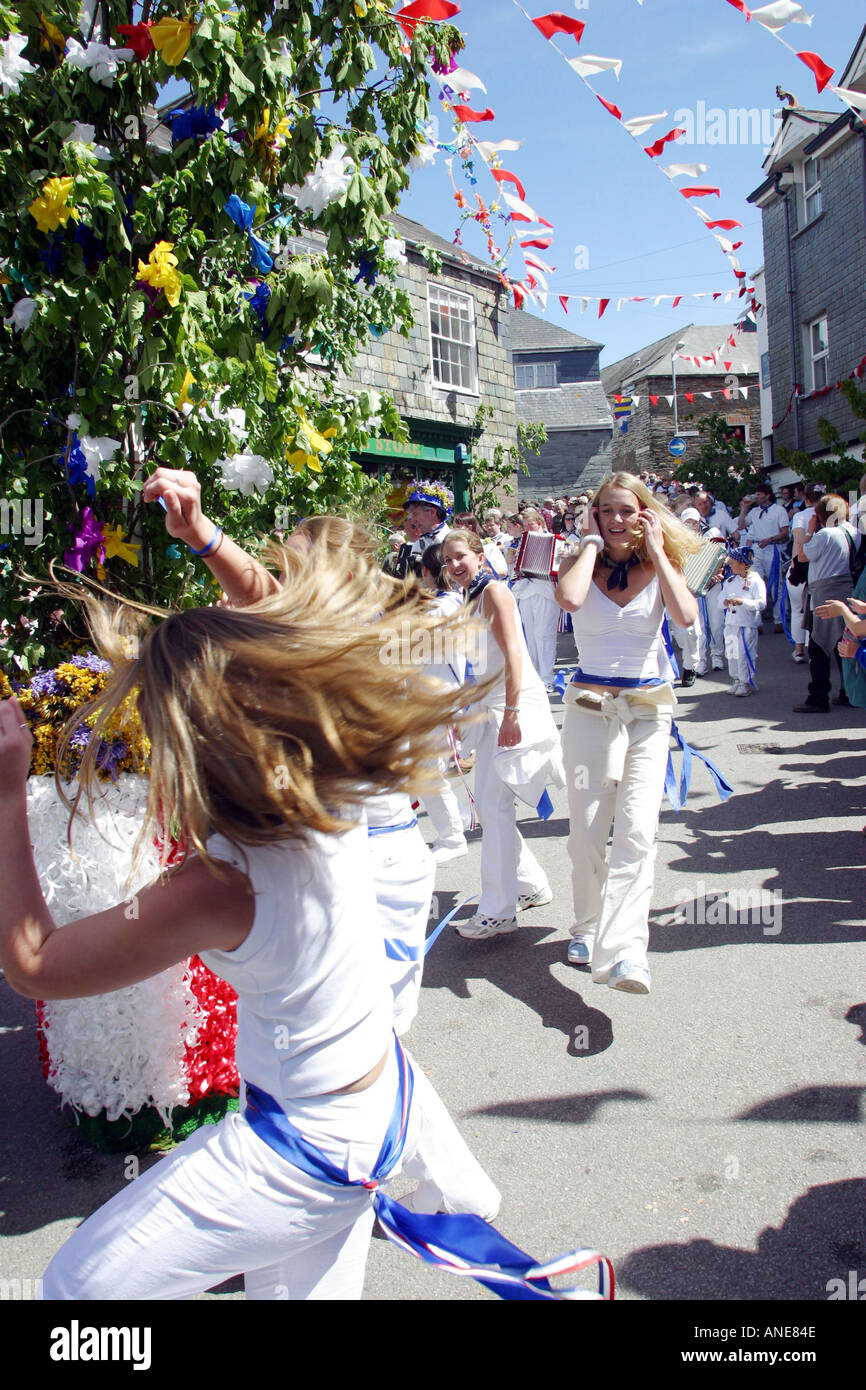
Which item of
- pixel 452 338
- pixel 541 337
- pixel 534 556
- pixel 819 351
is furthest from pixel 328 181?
pixel 541 337

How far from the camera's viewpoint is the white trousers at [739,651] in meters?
10.4

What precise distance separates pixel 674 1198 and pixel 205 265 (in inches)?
134

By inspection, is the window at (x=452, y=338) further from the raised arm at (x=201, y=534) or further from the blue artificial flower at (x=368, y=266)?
the raised arm at (x=201, y=534)

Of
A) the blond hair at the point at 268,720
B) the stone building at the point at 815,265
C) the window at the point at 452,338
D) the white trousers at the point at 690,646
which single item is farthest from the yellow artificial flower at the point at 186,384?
the stone building at the point at 815,265

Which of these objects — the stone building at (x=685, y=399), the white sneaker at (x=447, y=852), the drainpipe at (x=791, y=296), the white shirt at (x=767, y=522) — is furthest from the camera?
the stone building at (x=685, y=399)

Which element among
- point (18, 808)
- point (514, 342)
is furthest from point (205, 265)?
point (514, 342)

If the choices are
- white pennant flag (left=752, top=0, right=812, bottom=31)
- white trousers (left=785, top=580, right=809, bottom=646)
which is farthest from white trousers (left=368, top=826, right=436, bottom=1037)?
white trousers (left=785, top=580, right=809, bottom=646)

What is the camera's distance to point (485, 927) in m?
4.60

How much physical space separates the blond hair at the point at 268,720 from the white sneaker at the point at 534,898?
3.43 m

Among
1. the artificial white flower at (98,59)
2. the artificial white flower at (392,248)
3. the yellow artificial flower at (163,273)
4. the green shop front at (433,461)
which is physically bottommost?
the yellow artificial flower at (163,273)

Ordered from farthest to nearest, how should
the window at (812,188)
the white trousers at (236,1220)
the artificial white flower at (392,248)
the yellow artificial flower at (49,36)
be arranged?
1. the window at (812,188)
2. the artificial white flower at (392,248)
3. the yellow artificial flower at (49,36)
4. the white trousers at (236,1220)

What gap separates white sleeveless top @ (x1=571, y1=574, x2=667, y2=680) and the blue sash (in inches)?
100

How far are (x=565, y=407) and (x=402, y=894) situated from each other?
35.0 m
